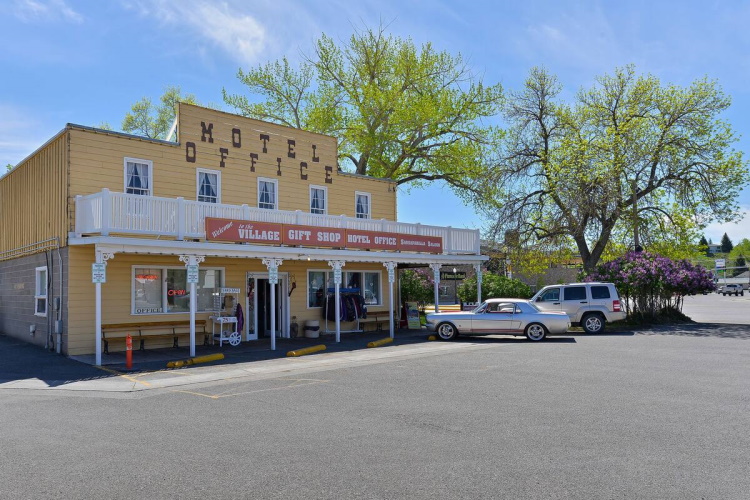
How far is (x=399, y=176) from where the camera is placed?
3578 centimetres

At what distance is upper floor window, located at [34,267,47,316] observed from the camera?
18391 millimetres

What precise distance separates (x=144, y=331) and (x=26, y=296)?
17.5 ft

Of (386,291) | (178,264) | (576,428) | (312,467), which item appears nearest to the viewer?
(312,467)

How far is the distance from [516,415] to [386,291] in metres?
17.0

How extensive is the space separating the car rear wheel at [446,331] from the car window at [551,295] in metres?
4.46

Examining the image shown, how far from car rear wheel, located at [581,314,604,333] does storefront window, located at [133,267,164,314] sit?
15.1m

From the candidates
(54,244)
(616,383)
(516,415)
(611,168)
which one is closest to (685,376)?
(616,383)

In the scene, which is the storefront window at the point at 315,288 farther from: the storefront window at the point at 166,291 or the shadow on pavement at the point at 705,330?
the shadow on pavement at the point at 705,330

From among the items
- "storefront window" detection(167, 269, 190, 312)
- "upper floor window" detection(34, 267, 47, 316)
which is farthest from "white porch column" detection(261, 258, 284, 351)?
"upper floor window" detection(34, 267, 47, 316)

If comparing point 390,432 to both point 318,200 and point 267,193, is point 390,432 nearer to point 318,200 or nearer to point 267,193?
point 267,193

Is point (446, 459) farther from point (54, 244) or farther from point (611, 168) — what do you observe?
point (611, 168)

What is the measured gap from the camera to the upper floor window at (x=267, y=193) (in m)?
21.5

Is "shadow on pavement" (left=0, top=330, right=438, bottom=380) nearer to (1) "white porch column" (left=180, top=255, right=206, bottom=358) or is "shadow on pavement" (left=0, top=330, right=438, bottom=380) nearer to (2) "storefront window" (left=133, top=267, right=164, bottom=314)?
(1) "white porch column" (left=180, top=255, right=206, bottom=358)

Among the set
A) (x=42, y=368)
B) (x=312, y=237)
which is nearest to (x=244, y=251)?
(x=312, y=237)
